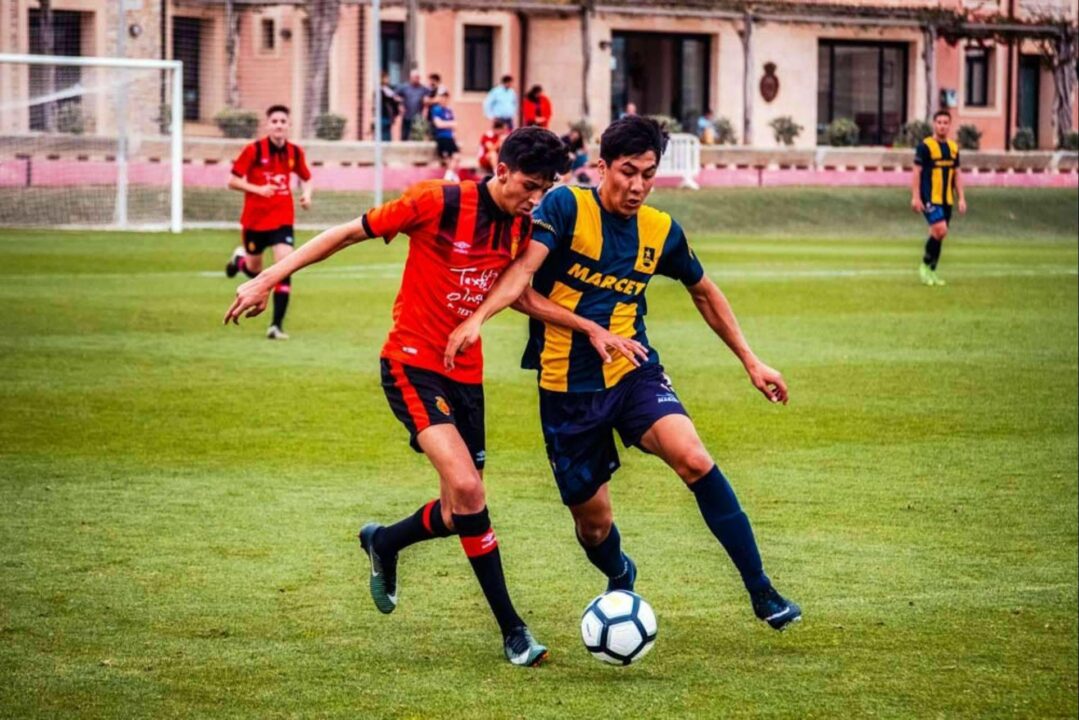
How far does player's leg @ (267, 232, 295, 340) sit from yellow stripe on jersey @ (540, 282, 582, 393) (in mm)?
9562

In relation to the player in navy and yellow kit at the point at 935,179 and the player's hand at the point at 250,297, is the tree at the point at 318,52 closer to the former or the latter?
the player in navy and yellow kit at the point at 935,179

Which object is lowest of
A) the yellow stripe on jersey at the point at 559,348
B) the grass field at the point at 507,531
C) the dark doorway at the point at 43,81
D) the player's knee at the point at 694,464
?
the grass field at the point at 507,531

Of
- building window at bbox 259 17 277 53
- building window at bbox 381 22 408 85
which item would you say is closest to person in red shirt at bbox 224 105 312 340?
building window at bbox 381 22 408 85

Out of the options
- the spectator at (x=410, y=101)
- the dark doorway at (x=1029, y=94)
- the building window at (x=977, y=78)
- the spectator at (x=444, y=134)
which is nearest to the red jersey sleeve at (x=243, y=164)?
the spectator at (x=444, y=134)

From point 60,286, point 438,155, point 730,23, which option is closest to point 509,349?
point 60,286

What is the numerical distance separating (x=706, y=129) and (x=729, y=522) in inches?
1716

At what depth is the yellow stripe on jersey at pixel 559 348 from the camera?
7.28m

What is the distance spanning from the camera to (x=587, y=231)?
7.21 m

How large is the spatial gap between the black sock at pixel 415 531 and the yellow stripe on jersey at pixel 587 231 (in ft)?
3.74

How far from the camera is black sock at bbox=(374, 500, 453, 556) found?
24.4ft

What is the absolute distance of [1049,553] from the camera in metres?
9.04

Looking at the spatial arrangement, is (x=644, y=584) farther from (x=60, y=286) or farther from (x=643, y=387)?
(x=60, y=286)

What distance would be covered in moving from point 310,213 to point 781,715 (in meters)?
27.3

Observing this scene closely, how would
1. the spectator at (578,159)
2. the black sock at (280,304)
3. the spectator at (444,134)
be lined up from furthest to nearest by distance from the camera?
1. the spectator at (444,134)
2. the spectator at (578,159)
3. the black sock at (280,304)
